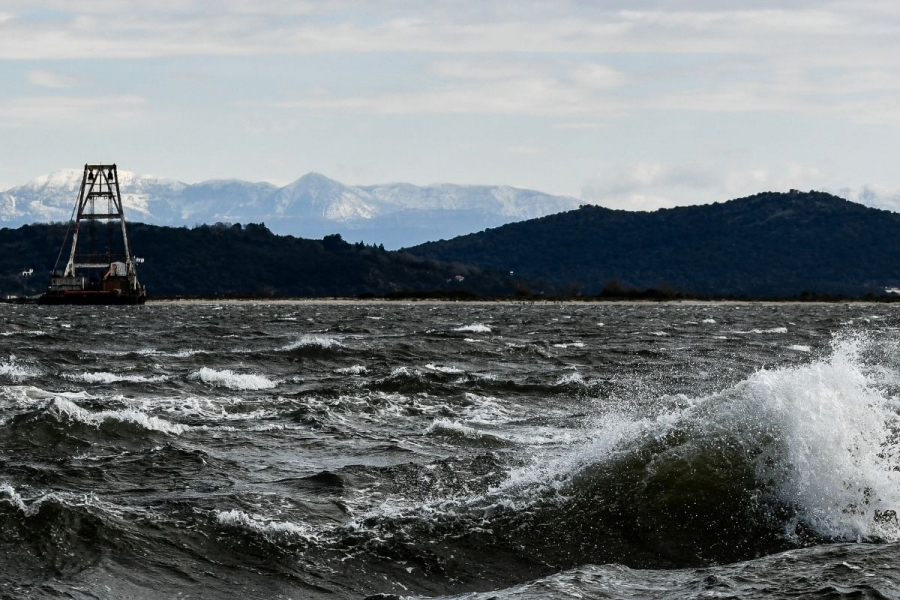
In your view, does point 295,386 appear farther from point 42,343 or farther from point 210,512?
point 42,343

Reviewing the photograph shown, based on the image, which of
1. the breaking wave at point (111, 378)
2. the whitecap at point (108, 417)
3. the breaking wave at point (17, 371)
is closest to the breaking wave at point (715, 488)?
the whitecap at point (108, 417)

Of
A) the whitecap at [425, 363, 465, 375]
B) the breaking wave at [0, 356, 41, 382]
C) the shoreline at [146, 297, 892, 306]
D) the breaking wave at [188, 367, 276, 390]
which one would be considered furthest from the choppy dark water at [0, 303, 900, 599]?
the shoreline at [146, 297, 892, 306]

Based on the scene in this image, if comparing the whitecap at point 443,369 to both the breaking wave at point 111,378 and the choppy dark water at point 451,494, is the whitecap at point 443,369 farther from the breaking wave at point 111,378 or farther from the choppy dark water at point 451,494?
the breaking wave at point 111,378

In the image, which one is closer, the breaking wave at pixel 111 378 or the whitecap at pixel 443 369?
the breaking wave at pixel 111 378

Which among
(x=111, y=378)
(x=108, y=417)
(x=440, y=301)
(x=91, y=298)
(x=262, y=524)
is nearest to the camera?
(x=262, y=524)

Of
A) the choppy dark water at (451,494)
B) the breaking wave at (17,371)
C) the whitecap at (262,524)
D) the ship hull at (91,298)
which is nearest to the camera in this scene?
the choppy dark water at (451,494)

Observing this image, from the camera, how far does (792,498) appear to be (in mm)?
13156

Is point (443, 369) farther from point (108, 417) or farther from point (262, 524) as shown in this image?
point (262, 524)

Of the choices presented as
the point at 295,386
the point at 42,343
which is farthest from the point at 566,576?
the point at 42,343

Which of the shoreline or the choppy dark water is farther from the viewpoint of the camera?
the shoreline

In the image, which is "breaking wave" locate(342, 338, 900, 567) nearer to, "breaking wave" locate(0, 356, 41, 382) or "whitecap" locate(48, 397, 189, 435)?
"whitecap" locate(48, 397, 189, 435)

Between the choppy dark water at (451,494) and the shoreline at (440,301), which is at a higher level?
the shoreline at (440,301)

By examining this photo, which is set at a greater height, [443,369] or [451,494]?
[443,369]

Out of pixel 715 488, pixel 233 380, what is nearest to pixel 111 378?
pixel 233 380
